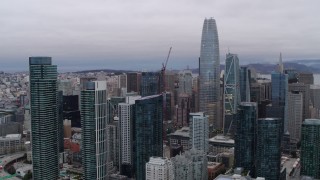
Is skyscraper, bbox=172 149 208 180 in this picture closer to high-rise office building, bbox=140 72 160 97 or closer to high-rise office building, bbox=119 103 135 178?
high-rise office building, bbox=119 103 135 178

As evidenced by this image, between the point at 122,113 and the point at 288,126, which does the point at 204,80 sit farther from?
the point at 122,113

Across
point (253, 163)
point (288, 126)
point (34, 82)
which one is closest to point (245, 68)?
point (288, 126)

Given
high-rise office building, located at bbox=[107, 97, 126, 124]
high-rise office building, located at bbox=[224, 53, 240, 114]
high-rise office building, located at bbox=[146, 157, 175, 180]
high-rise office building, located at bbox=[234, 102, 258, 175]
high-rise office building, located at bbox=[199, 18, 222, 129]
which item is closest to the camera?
high-rise office building, located at bbox=[146, 157, 175, 180]

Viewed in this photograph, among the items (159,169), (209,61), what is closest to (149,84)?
(209,61)

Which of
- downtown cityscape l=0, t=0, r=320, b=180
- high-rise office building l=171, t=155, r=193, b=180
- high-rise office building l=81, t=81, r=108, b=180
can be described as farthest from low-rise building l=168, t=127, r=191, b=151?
high-rise office building l=81, t=81, r=108, b=180

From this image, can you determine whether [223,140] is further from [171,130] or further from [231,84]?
[231,84]

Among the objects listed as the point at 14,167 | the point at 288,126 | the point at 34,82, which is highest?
the point at 34,82
